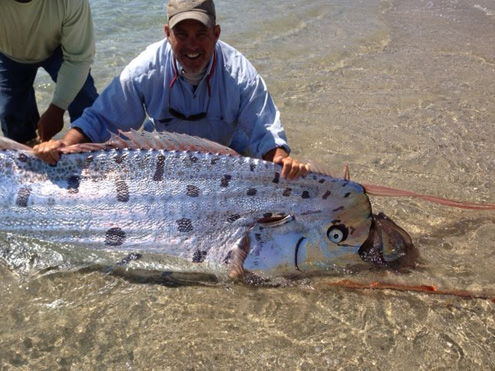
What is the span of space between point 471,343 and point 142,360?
193 cm

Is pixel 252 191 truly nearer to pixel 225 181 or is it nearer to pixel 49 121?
pixel 225 181

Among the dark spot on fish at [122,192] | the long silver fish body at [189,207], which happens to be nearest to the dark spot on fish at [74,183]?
the long silver fish body at [189,207]

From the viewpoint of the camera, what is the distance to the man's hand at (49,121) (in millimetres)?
5023

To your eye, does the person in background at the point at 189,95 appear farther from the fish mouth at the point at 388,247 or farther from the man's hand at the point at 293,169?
the fish mouth at the point at 388,247

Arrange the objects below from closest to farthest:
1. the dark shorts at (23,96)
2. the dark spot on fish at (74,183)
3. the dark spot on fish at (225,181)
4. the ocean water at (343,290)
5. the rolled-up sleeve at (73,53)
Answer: the ocean water at (343,290), the dark spot on fish at (225,181), the dark spot on fish at (74,183), the rolled-up sleeve at (73,53), the dark shorts at (23,96)

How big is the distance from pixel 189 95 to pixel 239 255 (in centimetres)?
147

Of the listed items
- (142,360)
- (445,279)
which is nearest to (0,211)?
(142,360)

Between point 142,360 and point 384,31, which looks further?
point 384,31

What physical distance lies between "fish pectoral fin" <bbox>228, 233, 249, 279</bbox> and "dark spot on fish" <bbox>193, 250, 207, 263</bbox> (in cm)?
19

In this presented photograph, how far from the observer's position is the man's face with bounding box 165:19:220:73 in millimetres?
3852

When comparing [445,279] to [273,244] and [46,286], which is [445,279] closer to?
[273,244]

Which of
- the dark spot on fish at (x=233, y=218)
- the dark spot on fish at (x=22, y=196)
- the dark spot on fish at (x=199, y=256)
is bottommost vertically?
the dark spot on fish at (x=199, y=256)

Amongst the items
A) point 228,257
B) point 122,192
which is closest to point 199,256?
point 228,257

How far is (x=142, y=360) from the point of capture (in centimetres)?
307
